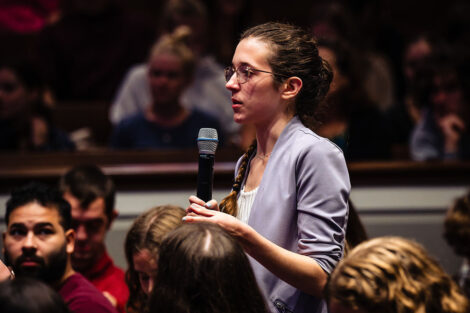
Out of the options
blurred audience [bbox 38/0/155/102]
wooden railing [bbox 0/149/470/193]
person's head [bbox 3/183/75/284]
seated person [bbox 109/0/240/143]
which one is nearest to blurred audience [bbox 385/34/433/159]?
wooden railing [bbox 0/149/470/193]

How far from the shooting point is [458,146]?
4059 mm

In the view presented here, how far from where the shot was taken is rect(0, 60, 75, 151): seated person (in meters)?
3.94

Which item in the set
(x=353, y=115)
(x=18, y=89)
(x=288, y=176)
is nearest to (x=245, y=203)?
(x=288, y=176)

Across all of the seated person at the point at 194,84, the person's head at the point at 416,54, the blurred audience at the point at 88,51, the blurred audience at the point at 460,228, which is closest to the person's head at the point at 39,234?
the blurred audience at the point at 460,228

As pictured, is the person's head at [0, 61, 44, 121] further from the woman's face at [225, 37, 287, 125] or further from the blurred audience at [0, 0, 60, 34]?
the woman's face at [225, 37, 287, 125]

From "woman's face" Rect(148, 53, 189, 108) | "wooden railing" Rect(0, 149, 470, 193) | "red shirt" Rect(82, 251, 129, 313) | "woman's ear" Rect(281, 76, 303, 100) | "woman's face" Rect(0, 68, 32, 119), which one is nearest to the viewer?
"woman's ear" Rect(281, 76, 303, 100)

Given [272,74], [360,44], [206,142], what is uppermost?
[272,74]

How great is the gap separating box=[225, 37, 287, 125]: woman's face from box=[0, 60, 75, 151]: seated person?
2362 mm

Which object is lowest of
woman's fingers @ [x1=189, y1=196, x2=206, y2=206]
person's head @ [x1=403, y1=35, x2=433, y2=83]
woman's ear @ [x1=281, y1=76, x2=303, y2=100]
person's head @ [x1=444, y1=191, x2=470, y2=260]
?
person's head @ [x1=444, y1=191, x2=470, y2=260]

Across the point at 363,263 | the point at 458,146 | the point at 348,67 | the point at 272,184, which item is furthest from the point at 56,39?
the point at 363,263

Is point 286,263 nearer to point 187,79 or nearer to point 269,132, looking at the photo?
point 269,132

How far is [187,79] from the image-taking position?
395 cm

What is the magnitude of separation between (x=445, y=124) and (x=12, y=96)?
2.33 meters

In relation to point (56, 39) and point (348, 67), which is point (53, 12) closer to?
point (56, 39)
